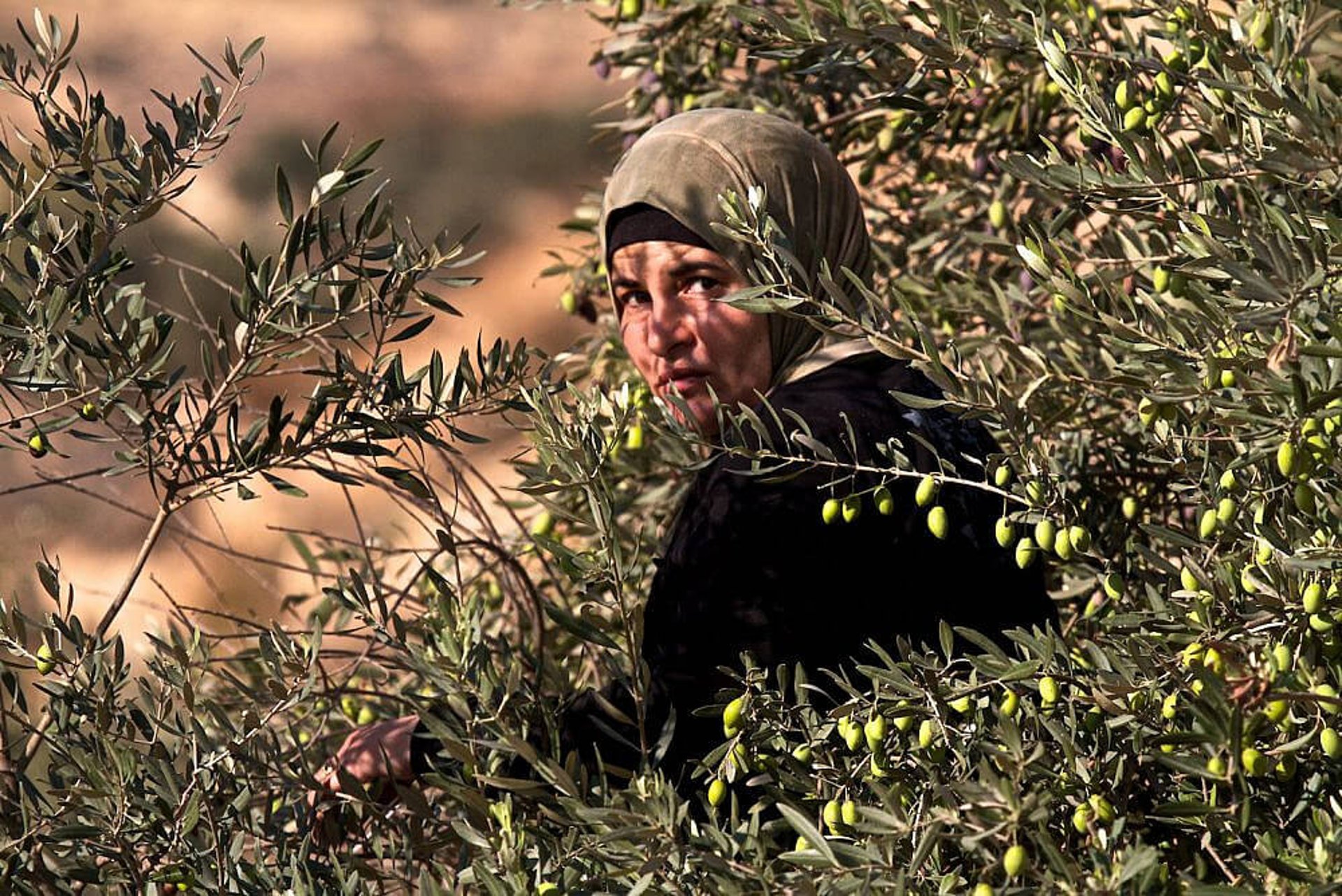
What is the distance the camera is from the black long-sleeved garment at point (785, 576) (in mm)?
1798

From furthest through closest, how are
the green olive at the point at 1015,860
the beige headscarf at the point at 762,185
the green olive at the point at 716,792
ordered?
1. the beige headscarf at the point at 762,185
2. the green olive at the point at 716,792
3. the green olive at the point at 1015,860

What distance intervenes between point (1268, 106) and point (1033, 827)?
0.72 metres

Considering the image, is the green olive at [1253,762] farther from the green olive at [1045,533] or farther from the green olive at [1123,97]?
the green olive at [1123,97]

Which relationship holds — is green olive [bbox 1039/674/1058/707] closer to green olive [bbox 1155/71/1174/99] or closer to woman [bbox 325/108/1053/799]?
woman [bbox 325/108/1053/799]

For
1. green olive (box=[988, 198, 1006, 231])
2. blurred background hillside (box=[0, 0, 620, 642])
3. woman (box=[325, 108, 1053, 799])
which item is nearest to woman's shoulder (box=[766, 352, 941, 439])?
woman (box=[325, 108, 1053, 799])

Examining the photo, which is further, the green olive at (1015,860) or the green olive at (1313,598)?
the green olive at (1313,598)

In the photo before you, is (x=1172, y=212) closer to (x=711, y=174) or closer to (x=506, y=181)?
(x=711, y=174)

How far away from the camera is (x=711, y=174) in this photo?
2145mm

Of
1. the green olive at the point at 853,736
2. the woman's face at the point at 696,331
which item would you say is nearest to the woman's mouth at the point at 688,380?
the woman's face at the point at 696,331

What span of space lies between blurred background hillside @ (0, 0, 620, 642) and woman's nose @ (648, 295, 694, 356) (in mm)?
6622

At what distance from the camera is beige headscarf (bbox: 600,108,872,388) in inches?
83.9

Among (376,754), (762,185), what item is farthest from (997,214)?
(376,754)

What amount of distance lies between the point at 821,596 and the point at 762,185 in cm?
61

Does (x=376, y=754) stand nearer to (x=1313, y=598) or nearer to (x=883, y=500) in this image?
(x=883, y=500)
